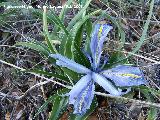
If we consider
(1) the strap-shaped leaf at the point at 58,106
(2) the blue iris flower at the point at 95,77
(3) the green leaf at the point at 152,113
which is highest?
(2) the blue iris flower at the point at 95,77

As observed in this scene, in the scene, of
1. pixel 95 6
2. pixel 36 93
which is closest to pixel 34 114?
pixel 36 93

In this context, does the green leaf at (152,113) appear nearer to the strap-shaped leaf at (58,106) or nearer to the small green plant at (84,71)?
the small green plant at (84,71)

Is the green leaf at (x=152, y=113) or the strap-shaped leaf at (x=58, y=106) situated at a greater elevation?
the strap-shaped leaf at (x=58, y=106)

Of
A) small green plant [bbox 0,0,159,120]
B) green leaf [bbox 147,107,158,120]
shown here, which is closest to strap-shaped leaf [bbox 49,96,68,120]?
small green plant [bbox 0,0,159,120]

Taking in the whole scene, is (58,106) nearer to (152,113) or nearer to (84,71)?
(84,71)

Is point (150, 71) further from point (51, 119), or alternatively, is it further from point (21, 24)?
point (21, 24)

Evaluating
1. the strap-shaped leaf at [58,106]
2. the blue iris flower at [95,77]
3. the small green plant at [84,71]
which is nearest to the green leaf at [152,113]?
the small green plant at [84,71]

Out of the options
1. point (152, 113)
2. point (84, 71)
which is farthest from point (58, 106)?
point (152, 113)

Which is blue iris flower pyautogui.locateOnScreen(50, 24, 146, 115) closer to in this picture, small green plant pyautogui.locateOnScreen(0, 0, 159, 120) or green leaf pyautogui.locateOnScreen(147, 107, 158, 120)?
small green plant pyautogui.locateOnScreen(0, 0, 159, 120)
